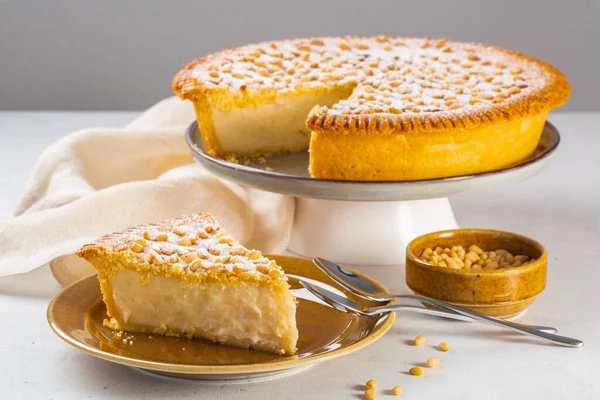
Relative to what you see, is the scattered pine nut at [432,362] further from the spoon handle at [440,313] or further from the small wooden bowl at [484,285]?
the small wooden bowl at [484,285]

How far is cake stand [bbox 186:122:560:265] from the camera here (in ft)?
8.54

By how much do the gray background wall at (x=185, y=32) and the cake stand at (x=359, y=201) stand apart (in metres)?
2.10

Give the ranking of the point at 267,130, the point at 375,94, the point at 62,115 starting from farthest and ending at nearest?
1. the point at 62,115
2. the point at 267,130
3. the point at 375,94

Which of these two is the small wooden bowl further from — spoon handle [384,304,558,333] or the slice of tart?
the slice of tart

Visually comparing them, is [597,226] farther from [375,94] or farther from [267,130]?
[267,130]

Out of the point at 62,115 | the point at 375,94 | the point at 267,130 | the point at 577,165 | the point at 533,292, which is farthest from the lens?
the point at 62,115

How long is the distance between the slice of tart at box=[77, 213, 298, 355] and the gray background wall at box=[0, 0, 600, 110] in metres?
3.03

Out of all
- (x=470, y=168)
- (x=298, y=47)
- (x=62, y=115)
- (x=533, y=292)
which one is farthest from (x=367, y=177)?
(x=62, y=115)

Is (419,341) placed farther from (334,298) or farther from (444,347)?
(334,298)

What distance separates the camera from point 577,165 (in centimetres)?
392

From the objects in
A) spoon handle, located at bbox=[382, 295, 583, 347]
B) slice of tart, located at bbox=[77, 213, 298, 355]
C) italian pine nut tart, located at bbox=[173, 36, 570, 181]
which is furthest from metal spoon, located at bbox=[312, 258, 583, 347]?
Result: italian pine nut tart, located at bbox=[173, 36, 570, 181]

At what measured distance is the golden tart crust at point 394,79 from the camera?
106 inches

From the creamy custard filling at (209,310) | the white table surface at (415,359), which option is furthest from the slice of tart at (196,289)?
the white table surface at (415,359)

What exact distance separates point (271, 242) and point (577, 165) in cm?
153
